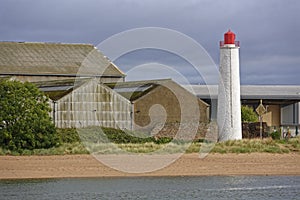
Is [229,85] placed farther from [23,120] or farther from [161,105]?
[23,120]

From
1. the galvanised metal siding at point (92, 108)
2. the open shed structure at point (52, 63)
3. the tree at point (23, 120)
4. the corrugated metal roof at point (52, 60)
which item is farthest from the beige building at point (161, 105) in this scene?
the tree at point (23, 120)

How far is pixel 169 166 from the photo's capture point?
1524 inches

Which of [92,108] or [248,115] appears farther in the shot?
[248,115]

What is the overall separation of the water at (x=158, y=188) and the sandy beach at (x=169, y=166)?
48.6 inches

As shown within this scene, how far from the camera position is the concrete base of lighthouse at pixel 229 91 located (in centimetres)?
4394

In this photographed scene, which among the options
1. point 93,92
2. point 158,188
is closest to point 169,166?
point 158,188

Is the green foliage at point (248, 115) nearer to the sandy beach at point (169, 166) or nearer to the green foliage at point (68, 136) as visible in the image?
the sandy beach at point (169, 166)

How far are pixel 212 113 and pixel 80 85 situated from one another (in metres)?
13.9

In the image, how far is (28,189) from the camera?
31031mm

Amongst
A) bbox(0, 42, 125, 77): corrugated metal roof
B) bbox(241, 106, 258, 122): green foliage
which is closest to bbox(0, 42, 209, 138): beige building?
bbox(0, 42, 125, 77): corrugated metal roof

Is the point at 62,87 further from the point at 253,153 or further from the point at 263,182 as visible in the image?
the point at 263,182

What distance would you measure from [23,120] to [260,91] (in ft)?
117

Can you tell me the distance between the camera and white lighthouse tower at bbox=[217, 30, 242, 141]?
43.8 meters

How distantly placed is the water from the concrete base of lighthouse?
8.25 meters
